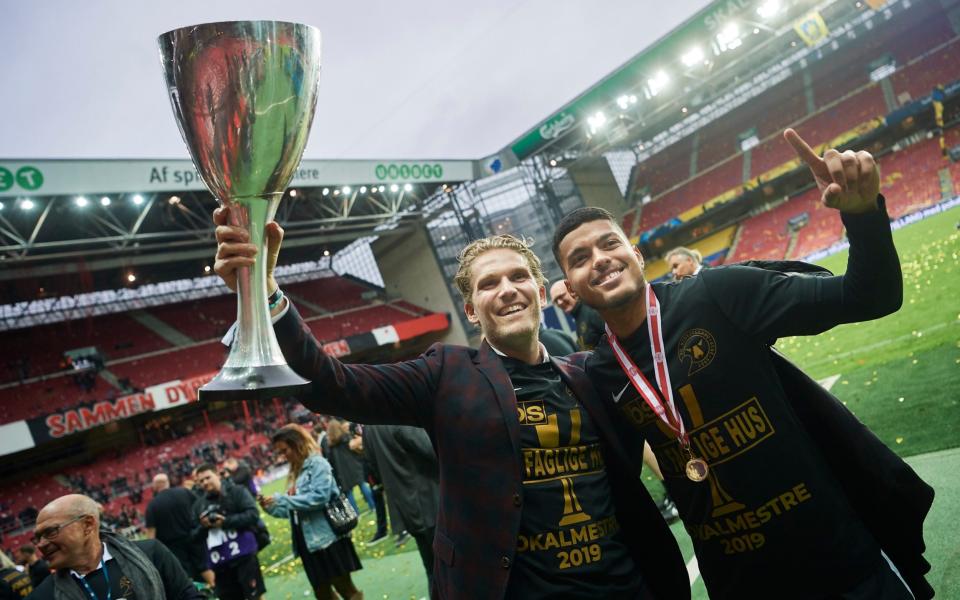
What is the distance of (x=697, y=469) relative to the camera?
5.16 feet

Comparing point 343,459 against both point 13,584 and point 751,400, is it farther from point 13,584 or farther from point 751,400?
point 751,400

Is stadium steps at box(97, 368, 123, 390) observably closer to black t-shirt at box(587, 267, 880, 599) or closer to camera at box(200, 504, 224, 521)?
camera at box(200, 504, 224, 521)

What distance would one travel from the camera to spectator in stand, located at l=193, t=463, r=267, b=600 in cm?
448

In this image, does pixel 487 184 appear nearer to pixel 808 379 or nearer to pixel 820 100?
pixel 820 100

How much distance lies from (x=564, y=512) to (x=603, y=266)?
2.36ft

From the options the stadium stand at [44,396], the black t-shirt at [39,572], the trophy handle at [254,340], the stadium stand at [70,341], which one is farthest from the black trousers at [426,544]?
the stadium stand at [70,341]

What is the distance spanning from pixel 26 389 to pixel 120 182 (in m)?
11.4

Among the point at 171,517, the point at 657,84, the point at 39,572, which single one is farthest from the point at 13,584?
the point at 657,84

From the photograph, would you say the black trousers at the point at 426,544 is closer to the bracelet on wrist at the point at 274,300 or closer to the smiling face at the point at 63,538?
the smiling face at the point at 63,538

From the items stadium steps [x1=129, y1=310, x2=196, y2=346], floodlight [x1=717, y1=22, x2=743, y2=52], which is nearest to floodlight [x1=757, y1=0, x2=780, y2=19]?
floodlight [x1=717, y1=22, x2=743, y2=52]

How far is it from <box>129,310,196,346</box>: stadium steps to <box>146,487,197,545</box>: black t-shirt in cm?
2163

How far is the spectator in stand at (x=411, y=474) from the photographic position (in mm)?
4082

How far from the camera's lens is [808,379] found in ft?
5.44

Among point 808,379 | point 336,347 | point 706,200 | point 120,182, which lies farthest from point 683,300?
point 706,200
